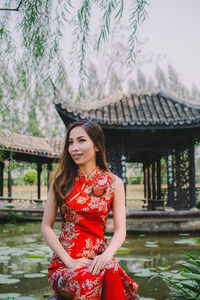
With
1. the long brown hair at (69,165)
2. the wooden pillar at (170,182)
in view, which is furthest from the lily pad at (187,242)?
the long brown hair at (69,165)

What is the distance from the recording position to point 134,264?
3.39 meters

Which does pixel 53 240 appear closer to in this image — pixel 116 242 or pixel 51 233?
pixel 51 233

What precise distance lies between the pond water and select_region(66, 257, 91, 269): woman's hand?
1.07 m

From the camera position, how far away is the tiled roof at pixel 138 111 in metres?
6.36

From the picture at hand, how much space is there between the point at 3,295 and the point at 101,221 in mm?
1215

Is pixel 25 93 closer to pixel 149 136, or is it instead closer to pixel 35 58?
pixel 35 58

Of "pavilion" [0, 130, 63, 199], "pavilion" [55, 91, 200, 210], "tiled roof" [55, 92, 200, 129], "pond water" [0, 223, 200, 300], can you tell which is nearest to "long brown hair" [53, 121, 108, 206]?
"pond water" [0, 223, 200, 300]

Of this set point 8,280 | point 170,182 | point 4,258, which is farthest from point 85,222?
point 170,182

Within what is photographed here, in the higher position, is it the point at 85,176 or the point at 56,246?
the point at 85,176

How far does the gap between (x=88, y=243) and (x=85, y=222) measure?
0.29 ft

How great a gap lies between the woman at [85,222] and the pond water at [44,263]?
101 centimetres

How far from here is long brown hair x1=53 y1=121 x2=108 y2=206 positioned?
143 cm

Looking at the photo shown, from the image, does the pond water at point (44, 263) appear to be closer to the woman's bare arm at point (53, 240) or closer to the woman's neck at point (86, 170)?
the woman's bare arm at point (53, 240)

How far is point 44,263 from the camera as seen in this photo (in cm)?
339
